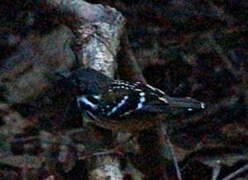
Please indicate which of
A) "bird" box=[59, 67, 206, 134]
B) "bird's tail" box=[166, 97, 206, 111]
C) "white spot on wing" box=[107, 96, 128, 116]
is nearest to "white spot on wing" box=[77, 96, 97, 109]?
"bird" box=[59, 67, 206, 134]

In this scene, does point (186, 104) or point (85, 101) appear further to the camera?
point (85, 101)

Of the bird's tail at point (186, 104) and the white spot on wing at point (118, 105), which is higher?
the bird's tail at point (186, 104)

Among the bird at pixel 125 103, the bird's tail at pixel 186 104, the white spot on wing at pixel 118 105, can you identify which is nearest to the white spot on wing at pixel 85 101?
the bird at pixel 125 103

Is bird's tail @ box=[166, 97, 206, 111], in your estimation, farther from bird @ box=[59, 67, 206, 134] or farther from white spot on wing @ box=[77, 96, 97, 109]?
white spot on wing @ box=[77, 96, 97, 109]

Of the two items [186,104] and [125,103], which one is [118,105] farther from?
[186,104]

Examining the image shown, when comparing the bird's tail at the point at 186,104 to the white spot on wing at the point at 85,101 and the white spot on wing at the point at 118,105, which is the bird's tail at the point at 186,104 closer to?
the white spot on wing at the point at 118,105

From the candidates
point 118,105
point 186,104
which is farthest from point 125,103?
point 186,104

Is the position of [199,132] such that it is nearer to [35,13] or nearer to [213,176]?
[213,176]

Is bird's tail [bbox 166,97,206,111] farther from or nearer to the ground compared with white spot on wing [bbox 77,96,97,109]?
farther from the ground
